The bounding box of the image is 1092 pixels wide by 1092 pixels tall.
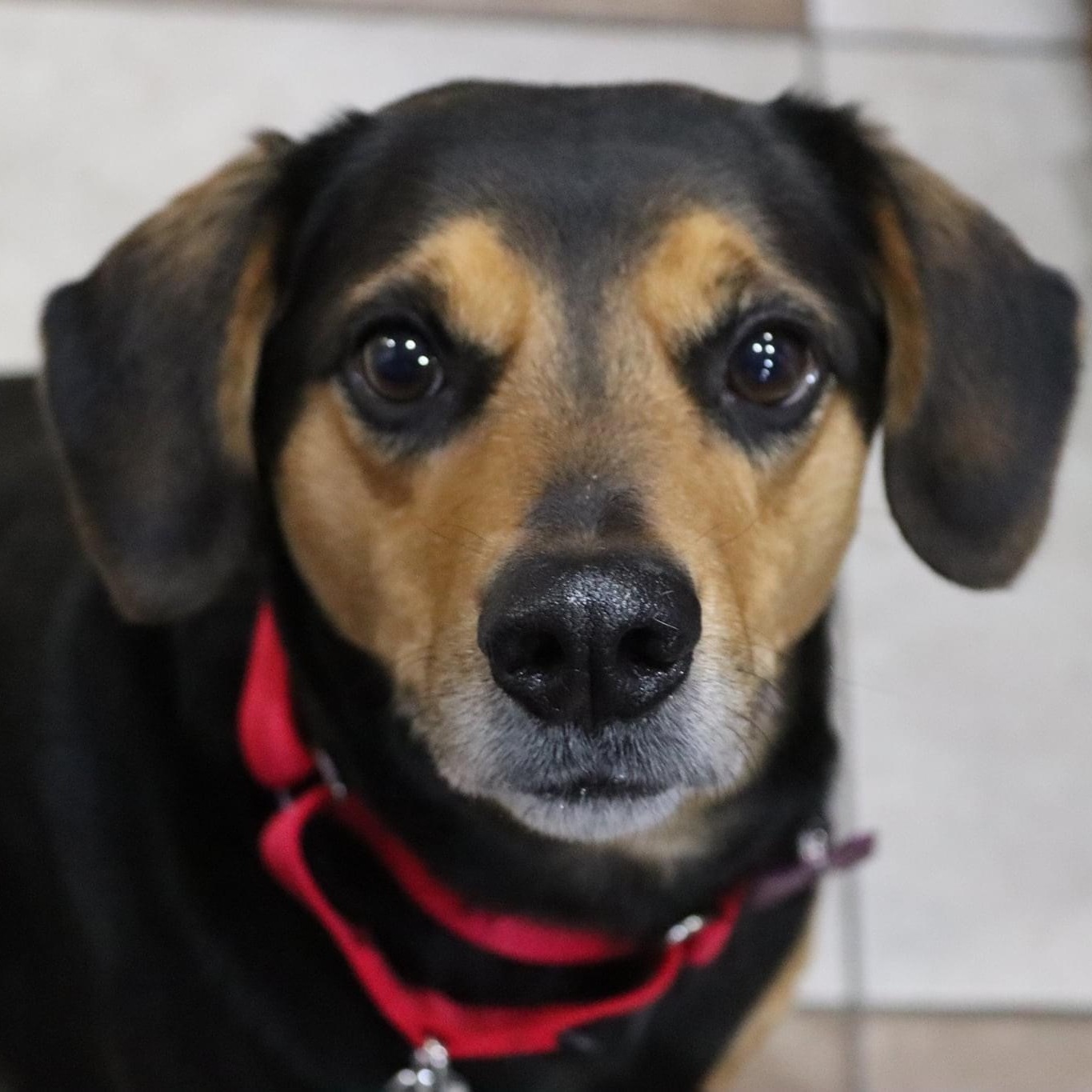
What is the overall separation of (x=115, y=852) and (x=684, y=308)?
76cm

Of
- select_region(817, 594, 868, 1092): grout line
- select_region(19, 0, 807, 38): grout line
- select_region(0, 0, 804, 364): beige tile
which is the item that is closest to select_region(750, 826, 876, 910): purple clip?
select_region(817, 594, 868, 1092): grout line

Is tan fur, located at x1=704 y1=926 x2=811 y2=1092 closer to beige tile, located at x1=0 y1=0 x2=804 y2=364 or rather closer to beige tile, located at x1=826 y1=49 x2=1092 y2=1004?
beige tile, located at x1=826 y1=49 x2=1092 y2=1004

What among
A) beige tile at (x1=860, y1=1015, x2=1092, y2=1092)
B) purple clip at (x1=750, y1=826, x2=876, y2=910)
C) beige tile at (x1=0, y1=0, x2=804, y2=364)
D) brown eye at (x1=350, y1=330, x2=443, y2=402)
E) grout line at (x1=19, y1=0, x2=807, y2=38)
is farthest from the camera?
grout line at (x1=19, y1=0, x2=807, y2=38)

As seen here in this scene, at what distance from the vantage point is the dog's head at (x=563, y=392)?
1186mm

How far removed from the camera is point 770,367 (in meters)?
1.31

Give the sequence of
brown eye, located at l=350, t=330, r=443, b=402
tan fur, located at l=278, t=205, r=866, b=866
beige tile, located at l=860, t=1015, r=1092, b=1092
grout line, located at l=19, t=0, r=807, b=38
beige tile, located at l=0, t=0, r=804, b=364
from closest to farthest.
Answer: tan fur, located at l=278, t=205, r=866, b=866
brown eye, located at l=350, t=330, r=443, b=402
beige tile, located at l=860, t=1015, r=1092, b=1092
beige tile, located at l=0, t=0, r=804, b=364
grout line, located at l=19, t=0, r=807, b=38

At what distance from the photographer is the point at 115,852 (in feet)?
4.97

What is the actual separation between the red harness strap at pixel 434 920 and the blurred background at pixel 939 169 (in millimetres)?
709

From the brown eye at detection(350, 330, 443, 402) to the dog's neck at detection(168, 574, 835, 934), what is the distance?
0.68ft

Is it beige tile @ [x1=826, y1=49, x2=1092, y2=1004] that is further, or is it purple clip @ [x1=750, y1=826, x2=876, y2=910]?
beige tile @ [x1=826, y1=49, x2=1092, y2=1004]

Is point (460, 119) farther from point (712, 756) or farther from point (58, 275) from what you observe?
point (58, 275)

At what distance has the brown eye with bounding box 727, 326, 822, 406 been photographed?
4.27ft

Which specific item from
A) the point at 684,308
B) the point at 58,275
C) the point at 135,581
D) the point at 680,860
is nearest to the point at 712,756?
the point at 680,860

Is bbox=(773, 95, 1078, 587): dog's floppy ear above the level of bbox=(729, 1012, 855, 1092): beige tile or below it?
above
